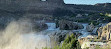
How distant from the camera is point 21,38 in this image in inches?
739

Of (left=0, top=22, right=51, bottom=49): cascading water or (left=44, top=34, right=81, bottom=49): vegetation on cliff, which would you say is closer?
(left=44, top=34, right=81, bottom=49): vegetation on cliff

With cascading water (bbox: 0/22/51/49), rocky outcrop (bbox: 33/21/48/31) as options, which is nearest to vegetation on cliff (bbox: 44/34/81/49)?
cascading water (bbox: 0/22/51/49)

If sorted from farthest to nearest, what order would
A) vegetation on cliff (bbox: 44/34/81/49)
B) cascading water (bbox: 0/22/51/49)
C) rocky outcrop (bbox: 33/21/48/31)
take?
rocky outcrop (bbox: 33/21/48/31)
cascading water (bbox: 0/22/51/49)
vegetation on cliff (bbox: 44/34/81/49)

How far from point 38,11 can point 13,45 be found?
61.8 ft

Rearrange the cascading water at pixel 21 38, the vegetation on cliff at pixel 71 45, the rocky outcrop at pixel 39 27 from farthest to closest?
the rocky outcrop at pixel 39 27 → the cascading water at pixel 21 38 → the vegetation on cliff at pixel 71 45

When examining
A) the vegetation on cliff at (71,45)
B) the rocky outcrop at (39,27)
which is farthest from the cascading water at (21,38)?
the vegetation on cliff at (71,45)

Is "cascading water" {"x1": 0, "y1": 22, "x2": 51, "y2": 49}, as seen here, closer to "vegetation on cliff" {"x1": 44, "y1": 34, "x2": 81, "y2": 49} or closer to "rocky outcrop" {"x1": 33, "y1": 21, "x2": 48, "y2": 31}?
"rocky outcrop" {"x1": 33, "y1": 21, "x2": 48, "y2": 31}

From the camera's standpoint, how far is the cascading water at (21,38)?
16.4 m

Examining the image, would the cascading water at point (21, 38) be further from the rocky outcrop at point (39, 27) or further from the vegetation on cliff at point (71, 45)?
the vegetation on cliff at point (71, 45)

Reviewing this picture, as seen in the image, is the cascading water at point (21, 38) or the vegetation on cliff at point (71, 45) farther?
the cascading water at point (21, 38)

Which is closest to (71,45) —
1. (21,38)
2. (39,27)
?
(21,38)

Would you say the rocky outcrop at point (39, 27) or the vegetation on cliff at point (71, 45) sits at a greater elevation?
the vegetation on cliff at point (71, 45)

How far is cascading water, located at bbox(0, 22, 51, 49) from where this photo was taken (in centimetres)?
1641

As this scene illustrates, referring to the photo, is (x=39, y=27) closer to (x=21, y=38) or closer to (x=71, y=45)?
(x=21, y=38)
